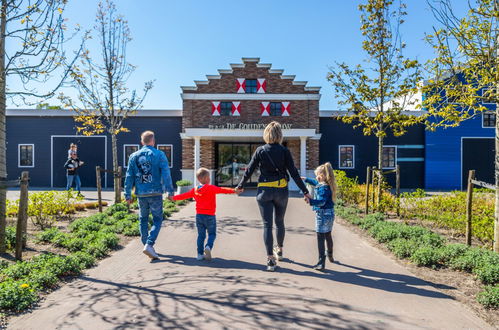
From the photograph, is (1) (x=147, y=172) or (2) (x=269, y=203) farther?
(1) (x=147, y=172)

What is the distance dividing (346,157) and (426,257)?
14.9m

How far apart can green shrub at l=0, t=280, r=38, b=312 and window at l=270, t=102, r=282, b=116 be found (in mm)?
15238

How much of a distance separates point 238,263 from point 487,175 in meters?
19.7

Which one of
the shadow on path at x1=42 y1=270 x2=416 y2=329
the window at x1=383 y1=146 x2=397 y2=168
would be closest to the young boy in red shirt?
the shadow on path at x1=42 y1=270 x2=416 y2=329

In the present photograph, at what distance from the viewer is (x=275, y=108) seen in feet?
58.7

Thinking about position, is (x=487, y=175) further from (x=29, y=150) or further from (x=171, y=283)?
(x=29, y=150)

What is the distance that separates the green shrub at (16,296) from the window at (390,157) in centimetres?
1885

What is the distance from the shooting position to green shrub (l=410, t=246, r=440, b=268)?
482 centimetres

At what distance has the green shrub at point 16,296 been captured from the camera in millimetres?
3320

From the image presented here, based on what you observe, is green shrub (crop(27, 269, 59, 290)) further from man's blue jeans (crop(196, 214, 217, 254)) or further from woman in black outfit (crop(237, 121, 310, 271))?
woman in black outfit (crop(237, 121, 310, 271))

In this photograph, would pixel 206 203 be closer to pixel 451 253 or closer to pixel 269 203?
pixel 269 203

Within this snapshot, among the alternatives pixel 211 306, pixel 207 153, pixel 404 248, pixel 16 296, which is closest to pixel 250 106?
pixel 207 153

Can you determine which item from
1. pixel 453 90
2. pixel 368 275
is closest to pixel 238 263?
pixel 368 275

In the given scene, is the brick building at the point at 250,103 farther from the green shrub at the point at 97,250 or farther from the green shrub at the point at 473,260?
the green shrub at the point at 473,260
